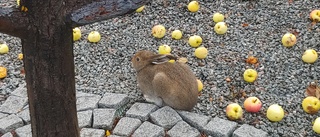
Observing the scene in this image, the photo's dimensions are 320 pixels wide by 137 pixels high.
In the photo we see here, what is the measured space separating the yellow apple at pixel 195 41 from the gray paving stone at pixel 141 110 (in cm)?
136

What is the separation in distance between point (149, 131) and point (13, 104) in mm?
1512

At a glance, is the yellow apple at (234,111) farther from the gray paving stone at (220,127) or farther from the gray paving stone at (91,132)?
the gray paving stone at (91,132)

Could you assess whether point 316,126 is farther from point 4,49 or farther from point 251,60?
point 4,49

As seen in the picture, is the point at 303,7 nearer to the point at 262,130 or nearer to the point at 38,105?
the point at 262,130

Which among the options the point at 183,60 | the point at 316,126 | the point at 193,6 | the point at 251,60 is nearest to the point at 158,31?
the point at 183,60

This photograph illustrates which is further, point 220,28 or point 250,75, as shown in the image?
point 220,28

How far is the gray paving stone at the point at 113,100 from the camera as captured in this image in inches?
199

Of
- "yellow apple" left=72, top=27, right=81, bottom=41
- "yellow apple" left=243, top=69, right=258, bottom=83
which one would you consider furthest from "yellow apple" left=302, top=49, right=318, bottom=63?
"yellow apple" left=72, top=27, right=81, bottom=41

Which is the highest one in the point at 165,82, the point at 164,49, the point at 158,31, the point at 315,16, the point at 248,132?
the point at 315,16

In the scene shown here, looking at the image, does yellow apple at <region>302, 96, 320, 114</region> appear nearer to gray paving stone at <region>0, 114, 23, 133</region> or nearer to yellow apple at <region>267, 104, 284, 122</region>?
yellow apple at <region>267, 104, 284, 122</region>

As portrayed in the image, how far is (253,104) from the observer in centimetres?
500

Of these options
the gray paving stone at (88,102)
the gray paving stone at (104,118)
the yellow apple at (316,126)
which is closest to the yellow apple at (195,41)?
the gray paving stone at (88,102)

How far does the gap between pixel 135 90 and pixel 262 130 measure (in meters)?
1.45

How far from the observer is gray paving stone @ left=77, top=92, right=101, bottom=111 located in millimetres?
5039
